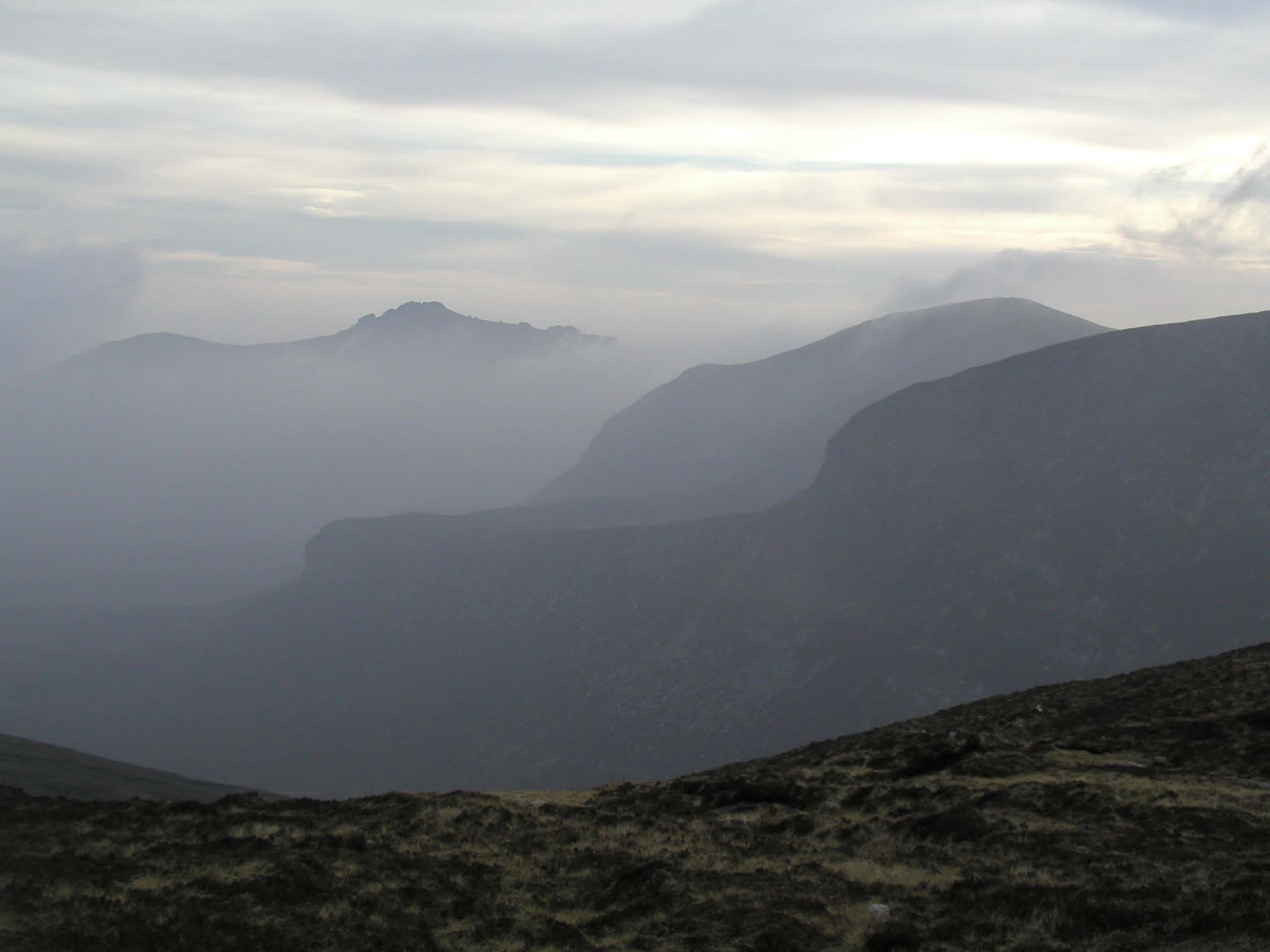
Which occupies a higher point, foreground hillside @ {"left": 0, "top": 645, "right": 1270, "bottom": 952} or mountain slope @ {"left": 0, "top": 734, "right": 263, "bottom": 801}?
foreground hillside @ {"left": 0, "top": 645, "right": 1270, "bottom": 952}

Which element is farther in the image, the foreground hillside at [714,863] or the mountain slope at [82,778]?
the mountain slope at [82,778]

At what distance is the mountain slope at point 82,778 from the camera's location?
7875 centimetres

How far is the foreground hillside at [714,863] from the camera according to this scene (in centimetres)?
2253

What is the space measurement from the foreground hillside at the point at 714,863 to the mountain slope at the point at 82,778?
46.0m

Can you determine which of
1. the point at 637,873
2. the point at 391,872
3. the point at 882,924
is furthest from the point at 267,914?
the point at 882,924

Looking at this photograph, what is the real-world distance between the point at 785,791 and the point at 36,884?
22.8 m

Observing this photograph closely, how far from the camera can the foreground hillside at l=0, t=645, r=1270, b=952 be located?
2253 cm

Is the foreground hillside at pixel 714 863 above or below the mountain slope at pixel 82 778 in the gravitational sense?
above

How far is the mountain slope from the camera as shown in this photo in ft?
258

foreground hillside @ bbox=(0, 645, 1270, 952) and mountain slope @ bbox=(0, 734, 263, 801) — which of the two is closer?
foreground hillside @ bbox=(0, 645, 1270, 952)

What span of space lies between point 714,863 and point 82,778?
82.9 m

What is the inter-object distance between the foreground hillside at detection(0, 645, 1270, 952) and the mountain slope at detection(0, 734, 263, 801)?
46.0m

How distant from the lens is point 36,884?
24828 millimetres

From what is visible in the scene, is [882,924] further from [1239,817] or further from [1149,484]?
[1149,484]
